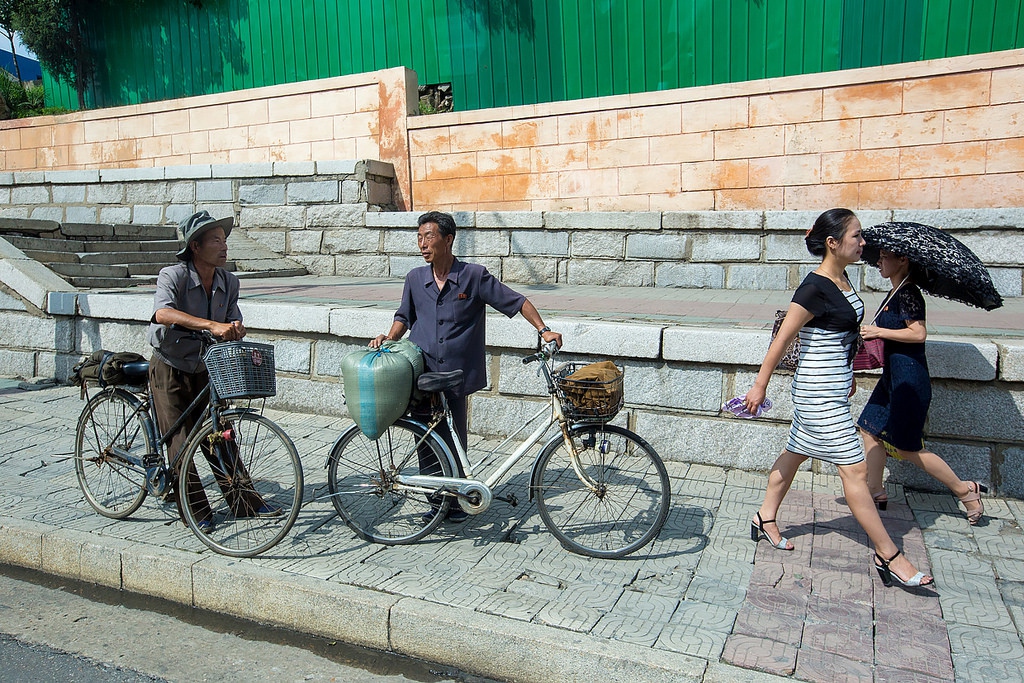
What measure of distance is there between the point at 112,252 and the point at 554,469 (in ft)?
26.6

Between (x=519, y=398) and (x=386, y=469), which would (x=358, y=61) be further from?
(x=386, y=469)

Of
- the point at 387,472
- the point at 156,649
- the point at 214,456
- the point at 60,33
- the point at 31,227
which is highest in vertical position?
the point at 60,33

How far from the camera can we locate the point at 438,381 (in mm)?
3811

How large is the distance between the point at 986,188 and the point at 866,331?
18.7ft

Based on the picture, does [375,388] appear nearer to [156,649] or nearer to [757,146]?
[156,649]

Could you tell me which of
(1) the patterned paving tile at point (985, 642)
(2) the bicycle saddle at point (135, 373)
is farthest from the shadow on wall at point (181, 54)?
(1) the patterned paving tile at point (985, 642)

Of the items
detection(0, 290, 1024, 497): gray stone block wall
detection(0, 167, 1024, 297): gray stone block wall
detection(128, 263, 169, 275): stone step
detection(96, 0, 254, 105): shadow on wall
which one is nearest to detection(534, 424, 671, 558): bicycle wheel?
detection(0, 290, 1024, 497): gray stone block wall

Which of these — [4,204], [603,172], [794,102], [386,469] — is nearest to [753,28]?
[794,102]

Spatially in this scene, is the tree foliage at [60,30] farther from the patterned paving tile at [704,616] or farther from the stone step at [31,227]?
the patterned paving tile at [704,616]

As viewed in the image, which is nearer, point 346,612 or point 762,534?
point 346,612

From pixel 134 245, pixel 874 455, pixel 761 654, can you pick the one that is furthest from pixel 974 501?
pixel 134 245

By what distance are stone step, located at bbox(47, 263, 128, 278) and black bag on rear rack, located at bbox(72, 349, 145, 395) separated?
15.9 feet

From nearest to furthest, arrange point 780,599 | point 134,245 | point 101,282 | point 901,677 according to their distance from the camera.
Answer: point 901,677, point 780,599, point 101,282, point 134,245

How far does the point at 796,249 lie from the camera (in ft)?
27.9
